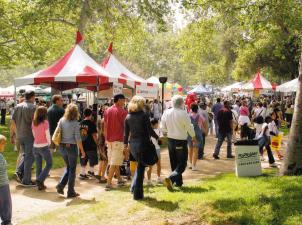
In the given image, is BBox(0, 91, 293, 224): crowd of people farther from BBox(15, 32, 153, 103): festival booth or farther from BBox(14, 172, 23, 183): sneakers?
BBox(15, 32, 153, 103): festival booth

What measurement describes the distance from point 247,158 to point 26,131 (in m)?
4.69

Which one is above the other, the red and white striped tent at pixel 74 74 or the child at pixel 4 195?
the red and white striped tent at pixel 74 74

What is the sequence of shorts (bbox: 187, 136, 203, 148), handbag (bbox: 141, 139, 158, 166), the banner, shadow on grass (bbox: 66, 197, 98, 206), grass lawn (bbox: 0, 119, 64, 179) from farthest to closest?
the banner, grass lawn (bbox: 0, 119, 64, 179), shorts (bbox: 187, 136, 203, 148), shadow on grass (bbox: 66, 197, 98, 206), handbag (bbox: 141, 139, 158, 166)

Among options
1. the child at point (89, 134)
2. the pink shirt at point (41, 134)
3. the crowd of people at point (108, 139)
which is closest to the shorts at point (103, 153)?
the crowd of people at point (108, 139)

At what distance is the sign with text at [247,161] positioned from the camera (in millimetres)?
9266

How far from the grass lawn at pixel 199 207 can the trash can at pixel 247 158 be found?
1.06 meters

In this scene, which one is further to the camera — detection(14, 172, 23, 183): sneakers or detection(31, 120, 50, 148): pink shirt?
detection(14, 172, 23, 183): sneakers

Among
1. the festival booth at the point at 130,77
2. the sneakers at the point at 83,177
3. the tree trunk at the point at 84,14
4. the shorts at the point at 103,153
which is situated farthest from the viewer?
the tree trunk at the point at 84,14

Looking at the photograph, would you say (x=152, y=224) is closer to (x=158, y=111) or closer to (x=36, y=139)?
(x=36, y=139)

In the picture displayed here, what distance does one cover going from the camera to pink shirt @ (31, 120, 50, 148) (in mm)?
8891

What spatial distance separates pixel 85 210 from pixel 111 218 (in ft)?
2.22

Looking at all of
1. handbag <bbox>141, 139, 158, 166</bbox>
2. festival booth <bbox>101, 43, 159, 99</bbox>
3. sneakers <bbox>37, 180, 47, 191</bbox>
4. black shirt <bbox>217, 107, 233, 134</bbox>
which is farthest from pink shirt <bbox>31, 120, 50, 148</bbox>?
festival booth <bbox>101, 43, 159, 99</bbox>

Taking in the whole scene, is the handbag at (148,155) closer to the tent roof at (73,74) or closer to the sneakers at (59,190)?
the sneakers at (59,190)

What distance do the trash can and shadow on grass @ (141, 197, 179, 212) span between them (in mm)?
2572
